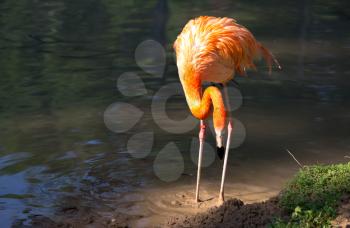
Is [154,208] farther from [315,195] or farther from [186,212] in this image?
[315,195]

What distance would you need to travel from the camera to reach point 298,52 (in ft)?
39.7

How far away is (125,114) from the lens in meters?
8.55

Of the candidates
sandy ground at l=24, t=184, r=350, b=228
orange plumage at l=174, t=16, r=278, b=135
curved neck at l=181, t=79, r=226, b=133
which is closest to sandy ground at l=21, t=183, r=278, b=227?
sandy ground at l=24, t=184, r=350, b=228

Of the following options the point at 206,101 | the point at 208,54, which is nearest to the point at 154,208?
the point at 206,101

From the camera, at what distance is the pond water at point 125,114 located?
6.43 m

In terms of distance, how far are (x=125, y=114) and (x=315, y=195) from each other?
391 cm

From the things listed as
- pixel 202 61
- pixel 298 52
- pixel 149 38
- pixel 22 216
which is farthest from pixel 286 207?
pixel 149 38

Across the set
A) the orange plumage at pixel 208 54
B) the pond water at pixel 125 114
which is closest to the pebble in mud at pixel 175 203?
the pond water at pixel 125 114

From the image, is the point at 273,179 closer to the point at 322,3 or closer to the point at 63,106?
the point at 63,106

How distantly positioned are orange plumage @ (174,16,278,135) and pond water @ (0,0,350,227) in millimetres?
1099

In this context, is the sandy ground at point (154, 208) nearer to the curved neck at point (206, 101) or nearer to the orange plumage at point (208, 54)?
the curved neck at point (206, 101)

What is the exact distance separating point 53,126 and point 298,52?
5.55 meters

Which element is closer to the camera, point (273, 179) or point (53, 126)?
point (273, 179)

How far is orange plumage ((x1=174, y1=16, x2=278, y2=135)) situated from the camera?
5.73 meters
